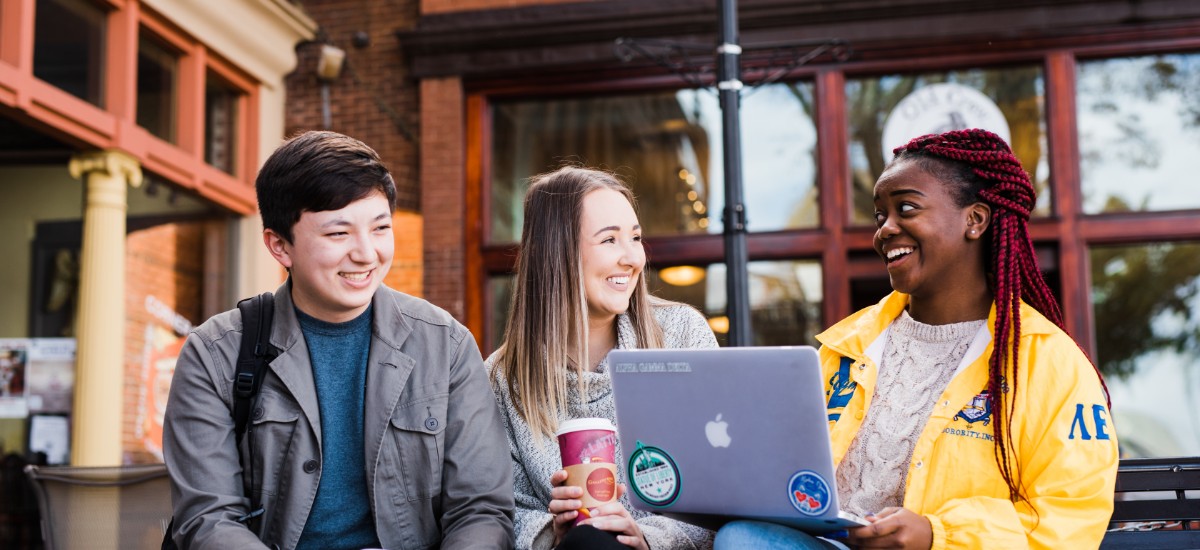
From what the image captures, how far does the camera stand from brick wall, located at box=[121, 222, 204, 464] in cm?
781

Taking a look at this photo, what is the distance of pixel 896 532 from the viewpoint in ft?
8.73

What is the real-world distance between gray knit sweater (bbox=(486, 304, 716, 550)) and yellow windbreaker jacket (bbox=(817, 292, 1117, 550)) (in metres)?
0.52

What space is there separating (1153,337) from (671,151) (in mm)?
3675

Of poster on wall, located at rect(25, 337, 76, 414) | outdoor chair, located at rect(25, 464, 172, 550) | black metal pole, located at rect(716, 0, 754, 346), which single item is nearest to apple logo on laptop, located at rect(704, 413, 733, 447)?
outdoor chair, located at rect(25, 464, 172, 550)

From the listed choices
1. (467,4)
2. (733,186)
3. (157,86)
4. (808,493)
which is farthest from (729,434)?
(467,4)

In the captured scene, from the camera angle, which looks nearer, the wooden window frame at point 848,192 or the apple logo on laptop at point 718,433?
the apple logo on laptop at point 718,433

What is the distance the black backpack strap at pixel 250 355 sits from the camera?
9.97 ft

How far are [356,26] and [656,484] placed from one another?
7.30 meters

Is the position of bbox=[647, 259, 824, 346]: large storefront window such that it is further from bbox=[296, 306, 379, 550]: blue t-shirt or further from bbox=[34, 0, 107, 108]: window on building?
bbox=[296, 306, 379, 550]: blue t-shirt

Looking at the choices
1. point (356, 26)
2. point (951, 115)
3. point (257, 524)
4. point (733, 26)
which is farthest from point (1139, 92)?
point (257, 524)

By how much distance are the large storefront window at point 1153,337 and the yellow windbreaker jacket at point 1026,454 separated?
18.8ft

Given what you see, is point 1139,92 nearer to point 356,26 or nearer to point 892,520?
point 356,26

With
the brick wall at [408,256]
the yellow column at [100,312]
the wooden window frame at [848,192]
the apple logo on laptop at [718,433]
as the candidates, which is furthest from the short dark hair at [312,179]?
the brick wall at [408,256]

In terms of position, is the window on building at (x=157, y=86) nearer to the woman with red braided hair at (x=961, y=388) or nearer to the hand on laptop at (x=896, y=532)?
the woman with red braided hair at (x=961, y=388)
